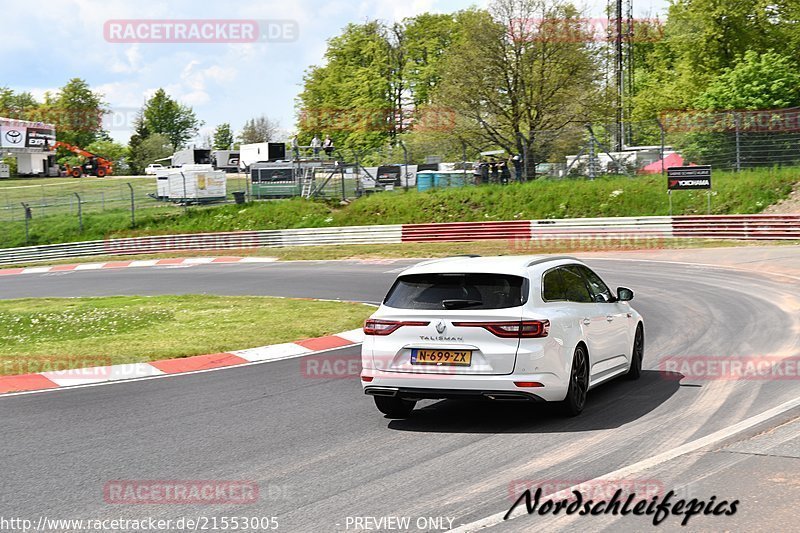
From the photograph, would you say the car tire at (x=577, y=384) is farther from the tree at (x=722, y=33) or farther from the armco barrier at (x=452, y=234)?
the tree at (x=722, y=33)

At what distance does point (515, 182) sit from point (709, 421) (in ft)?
124

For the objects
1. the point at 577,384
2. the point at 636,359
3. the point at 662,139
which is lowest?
the point at 636,359

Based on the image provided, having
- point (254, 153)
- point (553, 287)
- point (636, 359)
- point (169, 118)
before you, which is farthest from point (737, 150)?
point (169, 118)

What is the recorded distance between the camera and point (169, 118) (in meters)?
153

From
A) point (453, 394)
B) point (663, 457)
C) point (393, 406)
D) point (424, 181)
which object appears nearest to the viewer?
point (663, 457)

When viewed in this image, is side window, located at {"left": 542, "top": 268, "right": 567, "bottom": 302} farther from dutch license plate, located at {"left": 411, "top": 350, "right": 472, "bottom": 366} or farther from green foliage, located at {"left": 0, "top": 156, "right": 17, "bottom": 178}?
green foliage, located at {"left": 0, "top": 156, "right": 17, "bottom": 178}

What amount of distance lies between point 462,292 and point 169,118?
151 m

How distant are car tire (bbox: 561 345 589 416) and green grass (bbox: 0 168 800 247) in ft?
101

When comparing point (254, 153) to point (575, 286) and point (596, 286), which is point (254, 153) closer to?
point (596, 286)

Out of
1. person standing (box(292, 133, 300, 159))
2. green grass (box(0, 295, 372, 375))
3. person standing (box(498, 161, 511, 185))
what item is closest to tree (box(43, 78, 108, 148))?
person standing (box(292, 133, 300, 159))

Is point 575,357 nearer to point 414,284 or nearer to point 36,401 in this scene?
point 414,284

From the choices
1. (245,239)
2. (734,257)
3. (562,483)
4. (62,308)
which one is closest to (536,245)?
(734,257)

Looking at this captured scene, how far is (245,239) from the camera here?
145ft

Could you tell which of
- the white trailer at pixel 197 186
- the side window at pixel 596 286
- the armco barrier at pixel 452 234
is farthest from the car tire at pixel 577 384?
the white trailer at pixel 197 186
